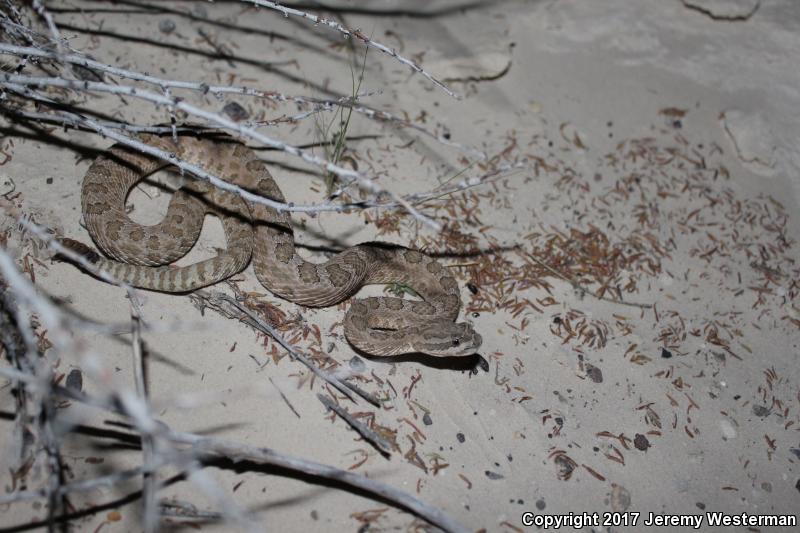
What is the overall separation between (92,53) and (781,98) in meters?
9.99

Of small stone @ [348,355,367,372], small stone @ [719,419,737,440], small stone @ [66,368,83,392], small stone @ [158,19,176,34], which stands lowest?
small stone @ [719,419,737,440]

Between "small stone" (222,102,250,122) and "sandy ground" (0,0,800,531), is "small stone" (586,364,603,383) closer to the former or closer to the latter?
"sandy ground" (0,0,800,531)

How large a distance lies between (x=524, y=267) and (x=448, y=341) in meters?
1.80

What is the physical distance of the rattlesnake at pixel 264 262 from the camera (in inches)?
214

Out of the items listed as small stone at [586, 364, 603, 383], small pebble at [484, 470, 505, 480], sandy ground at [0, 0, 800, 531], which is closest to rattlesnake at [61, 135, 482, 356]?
sandy ground at [0, 0, 800, 531]

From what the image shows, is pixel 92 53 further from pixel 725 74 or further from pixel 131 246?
pixel 725 74

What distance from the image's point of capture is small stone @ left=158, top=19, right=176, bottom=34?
→ 25.4 feet

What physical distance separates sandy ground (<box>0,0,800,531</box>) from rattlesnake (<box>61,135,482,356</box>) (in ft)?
Answer: 0.79

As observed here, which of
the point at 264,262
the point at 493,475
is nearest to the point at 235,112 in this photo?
the point at 264,262

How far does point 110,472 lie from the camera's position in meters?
4.31

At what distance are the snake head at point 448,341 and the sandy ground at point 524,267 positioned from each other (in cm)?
33

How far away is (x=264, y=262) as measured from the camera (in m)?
5.98

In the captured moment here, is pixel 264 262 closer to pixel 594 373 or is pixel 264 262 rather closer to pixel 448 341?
pixel 448 341

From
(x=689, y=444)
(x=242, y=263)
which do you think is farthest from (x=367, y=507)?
(x=689, y=444)
